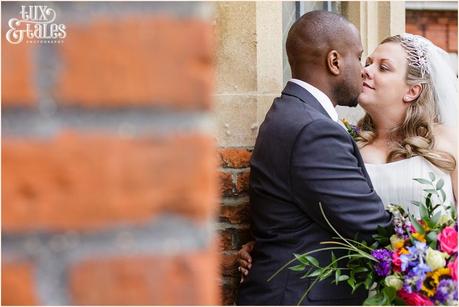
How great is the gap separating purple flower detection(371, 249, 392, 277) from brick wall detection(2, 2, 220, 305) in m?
1.78

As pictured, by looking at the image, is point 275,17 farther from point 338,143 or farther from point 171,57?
point 171,57

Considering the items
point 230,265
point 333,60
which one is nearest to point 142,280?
point 333,60

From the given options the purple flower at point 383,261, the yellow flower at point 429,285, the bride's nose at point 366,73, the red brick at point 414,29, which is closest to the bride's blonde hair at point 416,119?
the bride's nose at point 366,73

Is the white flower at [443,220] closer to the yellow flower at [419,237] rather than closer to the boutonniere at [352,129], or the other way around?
the yellow flower at [419,237]

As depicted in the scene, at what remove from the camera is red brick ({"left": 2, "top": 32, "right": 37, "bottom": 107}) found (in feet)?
2.01

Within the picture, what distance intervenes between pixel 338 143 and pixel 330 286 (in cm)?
55

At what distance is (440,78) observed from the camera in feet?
10.7

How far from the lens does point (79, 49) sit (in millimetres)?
626

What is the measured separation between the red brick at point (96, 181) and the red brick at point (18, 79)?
0.04 metres

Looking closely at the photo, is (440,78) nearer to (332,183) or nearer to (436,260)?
(332,183)

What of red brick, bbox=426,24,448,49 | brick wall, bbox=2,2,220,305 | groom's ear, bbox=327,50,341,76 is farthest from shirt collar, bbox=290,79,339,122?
red brick, bbox=426,24,448,49

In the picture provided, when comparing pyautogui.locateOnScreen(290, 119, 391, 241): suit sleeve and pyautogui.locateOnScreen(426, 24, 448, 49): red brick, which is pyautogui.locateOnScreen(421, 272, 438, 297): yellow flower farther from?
pyautogui.locateOnScreen(426, 24, 448, 49): red brick

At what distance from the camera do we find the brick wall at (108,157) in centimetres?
62

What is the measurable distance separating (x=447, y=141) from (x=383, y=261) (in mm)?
1111
